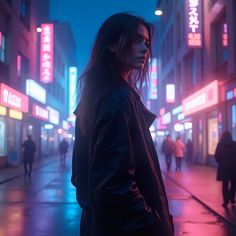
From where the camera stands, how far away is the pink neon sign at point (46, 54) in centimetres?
3781

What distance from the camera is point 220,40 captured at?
87.6 ft

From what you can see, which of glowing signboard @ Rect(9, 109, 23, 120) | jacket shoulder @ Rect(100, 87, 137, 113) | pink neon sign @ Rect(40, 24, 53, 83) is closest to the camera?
jacket shoulder @ Rect(100, 87, 137, 113)

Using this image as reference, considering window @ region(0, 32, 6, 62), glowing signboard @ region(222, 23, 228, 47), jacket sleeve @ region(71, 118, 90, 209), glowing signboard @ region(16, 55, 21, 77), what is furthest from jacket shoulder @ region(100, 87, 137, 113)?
glowing signboard @ region(16, 55, 21, 77)

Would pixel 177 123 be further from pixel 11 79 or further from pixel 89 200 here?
pixel 89 200

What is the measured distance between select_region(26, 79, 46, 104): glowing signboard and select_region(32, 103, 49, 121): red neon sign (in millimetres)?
613

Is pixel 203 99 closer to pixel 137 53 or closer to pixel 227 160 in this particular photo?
pixel 227 160

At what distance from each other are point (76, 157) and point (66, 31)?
73.8 metres

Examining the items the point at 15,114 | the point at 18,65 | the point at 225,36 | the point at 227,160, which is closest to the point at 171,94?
the point at 18,65

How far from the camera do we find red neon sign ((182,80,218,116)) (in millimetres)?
25359

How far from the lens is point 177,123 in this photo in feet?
141

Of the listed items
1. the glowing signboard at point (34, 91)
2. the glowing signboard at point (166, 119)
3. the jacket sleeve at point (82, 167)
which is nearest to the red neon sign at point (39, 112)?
the glowing signboard at point (34, 91)

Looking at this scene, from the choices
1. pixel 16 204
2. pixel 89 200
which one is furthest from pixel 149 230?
pixel 16 204

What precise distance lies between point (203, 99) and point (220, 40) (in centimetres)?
354

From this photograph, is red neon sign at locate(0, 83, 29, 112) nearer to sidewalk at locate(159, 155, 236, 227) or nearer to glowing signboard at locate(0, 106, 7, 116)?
glowing signboard at locate(0, 106, 7, 116)
